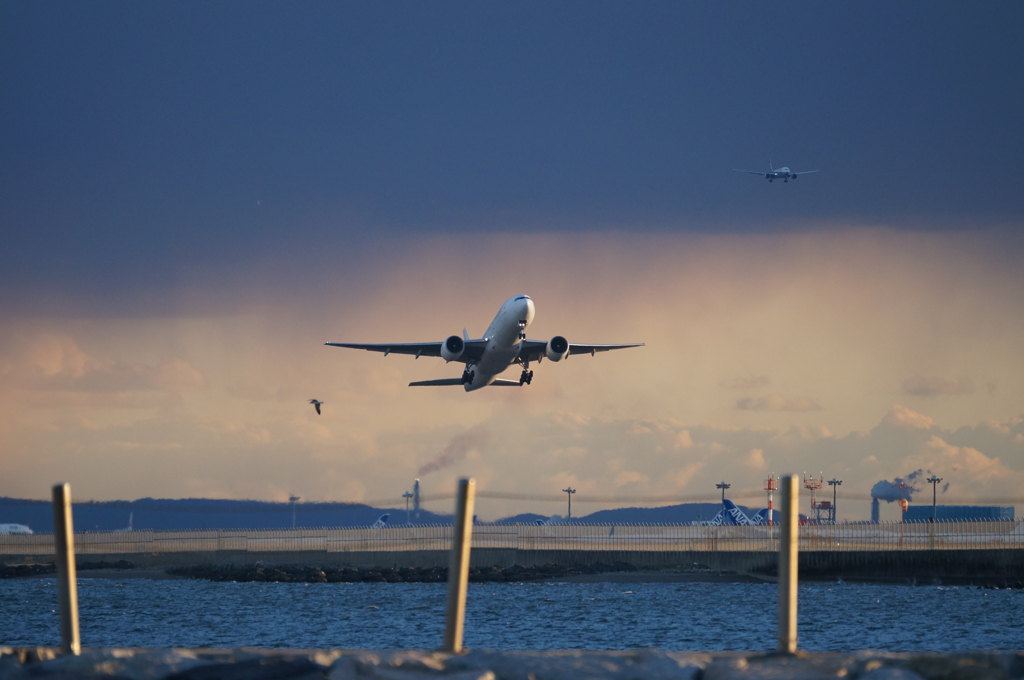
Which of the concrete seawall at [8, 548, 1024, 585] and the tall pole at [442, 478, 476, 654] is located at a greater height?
the tall pole at [442, 478, 476, 654]

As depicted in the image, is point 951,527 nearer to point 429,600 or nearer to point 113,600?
point 429,600

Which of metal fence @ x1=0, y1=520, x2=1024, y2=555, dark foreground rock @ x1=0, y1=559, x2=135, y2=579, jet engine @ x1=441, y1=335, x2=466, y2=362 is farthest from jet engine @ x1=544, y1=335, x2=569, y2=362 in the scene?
dark foreground rock @ x1=0, y1=559, x2=135, y2=579

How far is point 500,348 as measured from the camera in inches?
2324

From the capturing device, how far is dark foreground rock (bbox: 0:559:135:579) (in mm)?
96375

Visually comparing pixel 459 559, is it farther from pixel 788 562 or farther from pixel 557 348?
pixel 557 348

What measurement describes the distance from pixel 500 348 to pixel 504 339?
164 centimetres

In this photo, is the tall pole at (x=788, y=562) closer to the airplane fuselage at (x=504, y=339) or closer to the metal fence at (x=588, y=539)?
the airplane fuselage at (x=504, y=339)

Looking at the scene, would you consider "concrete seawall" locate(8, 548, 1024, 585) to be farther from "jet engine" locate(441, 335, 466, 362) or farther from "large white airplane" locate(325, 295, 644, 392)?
"jet engine" locate(441, 335, 466, 362)

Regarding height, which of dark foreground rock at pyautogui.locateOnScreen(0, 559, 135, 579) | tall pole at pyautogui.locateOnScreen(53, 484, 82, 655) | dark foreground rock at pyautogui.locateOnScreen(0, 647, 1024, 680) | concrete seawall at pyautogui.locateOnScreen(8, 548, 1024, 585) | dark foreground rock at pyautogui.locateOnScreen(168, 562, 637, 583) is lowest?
dark foreground rock at pyautogui.locateOnScreen(0, 559, 135, 579)

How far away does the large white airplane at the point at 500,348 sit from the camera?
55.2 meters

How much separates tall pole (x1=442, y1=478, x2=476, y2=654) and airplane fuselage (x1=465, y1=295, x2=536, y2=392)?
4597cm

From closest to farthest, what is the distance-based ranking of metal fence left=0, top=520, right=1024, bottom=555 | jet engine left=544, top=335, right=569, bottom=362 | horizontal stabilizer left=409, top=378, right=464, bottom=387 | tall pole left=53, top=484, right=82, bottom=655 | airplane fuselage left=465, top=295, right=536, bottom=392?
1. tall pole left=53, top=484, right=82, bottom=655
2. airplane fuselage left=465, top=295, right=536, bottom=392
3. jet engine left=544, top=335, right=569, bottom=362
4. horizontal stabilizer left=409, top=378, right=464, bottom=387
5. metal fence left=0, top=520, right=1024, bottom=555

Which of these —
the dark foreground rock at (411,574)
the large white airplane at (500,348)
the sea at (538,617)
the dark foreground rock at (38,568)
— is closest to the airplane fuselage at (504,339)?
the large white airplane at (500,348)

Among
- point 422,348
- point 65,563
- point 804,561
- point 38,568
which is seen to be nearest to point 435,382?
point 422,348
